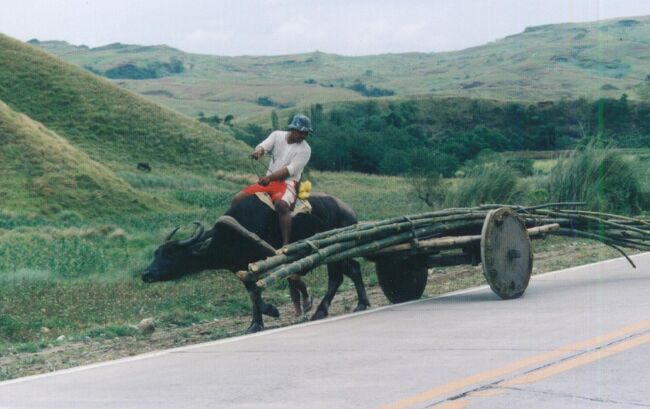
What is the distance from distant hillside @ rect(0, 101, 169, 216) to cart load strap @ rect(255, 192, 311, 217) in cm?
3125

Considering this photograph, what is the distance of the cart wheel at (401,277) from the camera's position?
A: 13.4 metres

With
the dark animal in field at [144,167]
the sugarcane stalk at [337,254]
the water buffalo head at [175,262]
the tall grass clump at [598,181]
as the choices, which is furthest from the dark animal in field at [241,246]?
the dark animal in field at [144,167]

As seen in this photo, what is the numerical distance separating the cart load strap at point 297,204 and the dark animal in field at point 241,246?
46 mm

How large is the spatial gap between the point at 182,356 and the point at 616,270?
8.22 m

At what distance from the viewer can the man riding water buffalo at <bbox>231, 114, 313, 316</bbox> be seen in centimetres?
1214

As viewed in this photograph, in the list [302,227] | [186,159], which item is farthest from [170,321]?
[186,159]

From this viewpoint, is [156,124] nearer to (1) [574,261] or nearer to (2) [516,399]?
(1) [574,261]

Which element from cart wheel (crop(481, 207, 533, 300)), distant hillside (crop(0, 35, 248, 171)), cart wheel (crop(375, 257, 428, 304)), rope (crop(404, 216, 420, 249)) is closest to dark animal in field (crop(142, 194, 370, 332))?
rope (crop(404, 216, 420, 249))

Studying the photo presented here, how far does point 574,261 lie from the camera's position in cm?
1820

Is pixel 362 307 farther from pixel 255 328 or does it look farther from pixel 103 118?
pixel 103 118

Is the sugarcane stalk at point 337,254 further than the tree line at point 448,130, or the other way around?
the tree line at point 448,130

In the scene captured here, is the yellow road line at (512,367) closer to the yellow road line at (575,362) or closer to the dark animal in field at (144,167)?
the yellow road line at (575,362)

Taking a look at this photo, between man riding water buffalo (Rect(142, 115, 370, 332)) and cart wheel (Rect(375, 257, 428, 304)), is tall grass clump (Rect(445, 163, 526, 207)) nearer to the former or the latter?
cart wheel (Rect(375, 257, 428, 304))

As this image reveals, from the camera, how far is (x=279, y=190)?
480 inches
